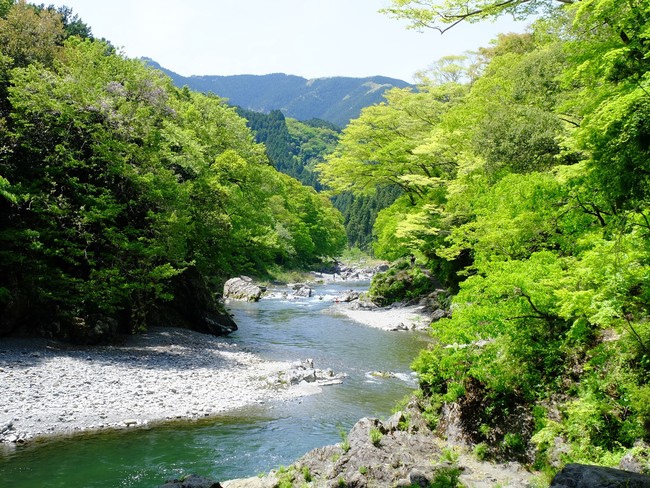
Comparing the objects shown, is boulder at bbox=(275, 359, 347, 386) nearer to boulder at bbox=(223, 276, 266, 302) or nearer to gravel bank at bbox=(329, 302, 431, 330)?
gravel bank at bbox=(329, 302, 431, 330)

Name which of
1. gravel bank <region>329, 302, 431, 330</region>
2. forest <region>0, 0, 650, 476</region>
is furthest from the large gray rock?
gravel bank <region>329, 302, 431, 330</region>

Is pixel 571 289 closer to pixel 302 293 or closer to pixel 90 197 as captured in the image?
pixel 90 197

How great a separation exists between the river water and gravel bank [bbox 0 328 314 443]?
824 mm

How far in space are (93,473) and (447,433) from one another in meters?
8.00

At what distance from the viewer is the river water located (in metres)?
10.5

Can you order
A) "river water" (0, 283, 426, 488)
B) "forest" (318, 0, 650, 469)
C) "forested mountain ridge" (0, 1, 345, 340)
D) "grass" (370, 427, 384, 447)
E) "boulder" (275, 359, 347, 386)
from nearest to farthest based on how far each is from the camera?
"forest" (318, 0, 650, 469), "grass" (370, 427, 384, 447), "river water" (0, 283, 426, 488), "boulder" (275, 359, 347, 386), "forested mountain ridge" (0, 1, 345, 340)

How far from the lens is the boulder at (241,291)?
142 ft

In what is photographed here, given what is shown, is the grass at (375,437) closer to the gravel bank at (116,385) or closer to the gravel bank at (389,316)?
the gravel bank at (116,385)

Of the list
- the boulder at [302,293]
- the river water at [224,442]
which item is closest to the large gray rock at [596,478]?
the river water at [224,442]

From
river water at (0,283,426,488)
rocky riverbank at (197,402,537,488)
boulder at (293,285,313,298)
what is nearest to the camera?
rocky riverbank at (197,402,537,488)

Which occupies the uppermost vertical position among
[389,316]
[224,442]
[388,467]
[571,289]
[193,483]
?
[571,289]

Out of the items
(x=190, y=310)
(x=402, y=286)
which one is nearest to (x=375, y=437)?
(x=190, y=310)

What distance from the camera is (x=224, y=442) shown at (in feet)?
41.5

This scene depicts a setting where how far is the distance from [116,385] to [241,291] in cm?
A: 2891
